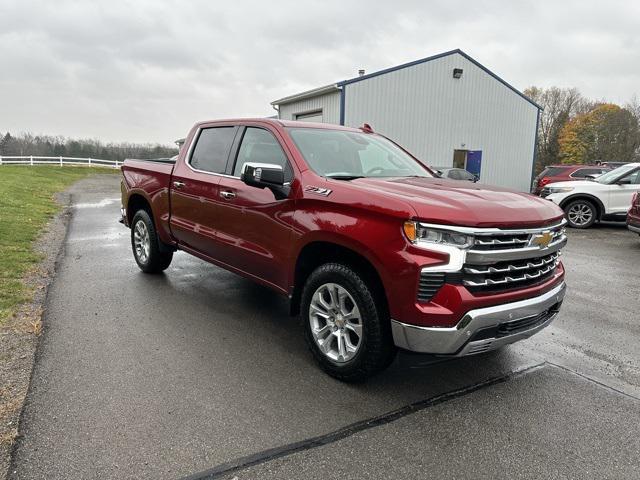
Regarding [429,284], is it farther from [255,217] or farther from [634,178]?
[634,178]

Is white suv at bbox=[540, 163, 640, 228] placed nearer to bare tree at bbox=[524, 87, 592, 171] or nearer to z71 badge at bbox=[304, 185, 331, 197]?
z71 badge at bbox=[304, 185, 331, 197]

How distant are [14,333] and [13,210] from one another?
848 centimetres

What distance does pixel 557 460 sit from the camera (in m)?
2.61

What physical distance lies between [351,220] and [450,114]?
19.3 meters

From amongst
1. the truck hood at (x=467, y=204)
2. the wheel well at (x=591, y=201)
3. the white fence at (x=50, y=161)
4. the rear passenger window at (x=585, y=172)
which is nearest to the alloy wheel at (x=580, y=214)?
the wheel well at (x=591, y=201)

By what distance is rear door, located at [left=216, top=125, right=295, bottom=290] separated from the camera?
3.84 meters

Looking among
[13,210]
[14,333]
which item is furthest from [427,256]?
[13,210]

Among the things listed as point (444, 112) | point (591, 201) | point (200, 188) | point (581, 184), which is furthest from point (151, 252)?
point (444, 112)

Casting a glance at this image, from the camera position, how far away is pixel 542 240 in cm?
319

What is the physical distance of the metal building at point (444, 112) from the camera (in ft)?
61.5

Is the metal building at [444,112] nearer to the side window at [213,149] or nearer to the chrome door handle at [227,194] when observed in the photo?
the side window at [213,149]

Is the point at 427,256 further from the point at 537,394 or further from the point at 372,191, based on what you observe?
the point at 537,394

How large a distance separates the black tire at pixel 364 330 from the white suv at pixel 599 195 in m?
10.3

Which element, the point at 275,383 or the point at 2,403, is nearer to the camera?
the point at 2,403
